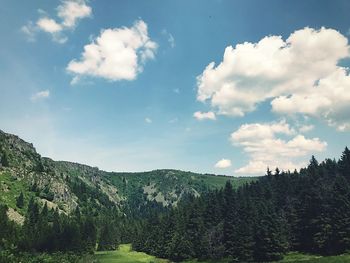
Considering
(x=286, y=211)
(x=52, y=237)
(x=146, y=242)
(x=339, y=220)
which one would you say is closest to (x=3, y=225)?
(x=52, y=237)

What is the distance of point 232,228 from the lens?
13275 cm

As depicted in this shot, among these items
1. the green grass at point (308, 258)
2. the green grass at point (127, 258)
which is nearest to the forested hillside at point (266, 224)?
the green grass at point (308, 258)

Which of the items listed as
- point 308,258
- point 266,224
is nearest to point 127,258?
point 266,224

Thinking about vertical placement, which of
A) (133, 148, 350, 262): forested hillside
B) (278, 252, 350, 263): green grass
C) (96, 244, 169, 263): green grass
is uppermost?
(133, 148, 350, 262): forested hillside

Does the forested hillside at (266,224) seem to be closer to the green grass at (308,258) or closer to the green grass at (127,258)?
the green grass at (308,258)

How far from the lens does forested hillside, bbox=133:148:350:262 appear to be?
114 m

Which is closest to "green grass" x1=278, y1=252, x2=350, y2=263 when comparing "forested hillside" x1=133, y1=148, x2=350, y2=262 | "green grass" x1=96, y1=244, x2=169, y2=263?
"forested hillside" x1=133, y1=148, x2=350, y2=262

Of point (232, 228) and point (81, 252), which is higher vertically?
point (232, 228)

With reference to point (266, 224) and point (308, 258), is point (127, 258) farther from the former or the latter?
point (308, 258)

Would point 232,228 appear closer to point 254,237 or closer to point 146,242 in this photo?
point 254,237

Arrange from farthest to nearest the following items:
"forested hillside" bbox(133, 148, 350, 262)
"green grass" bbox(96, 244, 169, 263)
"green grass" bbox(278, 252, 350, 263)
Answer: "green grass" bbox(96, 244, 169, 263) → "forested hillside" bbox(133, 148, 350, 262) → "green grass" bbox(278, 252, 350, 263)

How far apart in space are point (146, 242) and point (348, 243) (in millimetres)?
91854

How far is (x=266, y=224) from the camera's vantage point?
12075 cm

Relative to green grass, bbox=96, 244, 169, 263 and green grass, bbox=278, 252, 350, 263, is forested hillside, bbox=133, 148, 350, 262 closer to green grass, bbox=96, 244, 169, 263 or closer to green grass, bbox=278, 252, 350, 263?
green grass, bbox=278, 252, 350, 263
